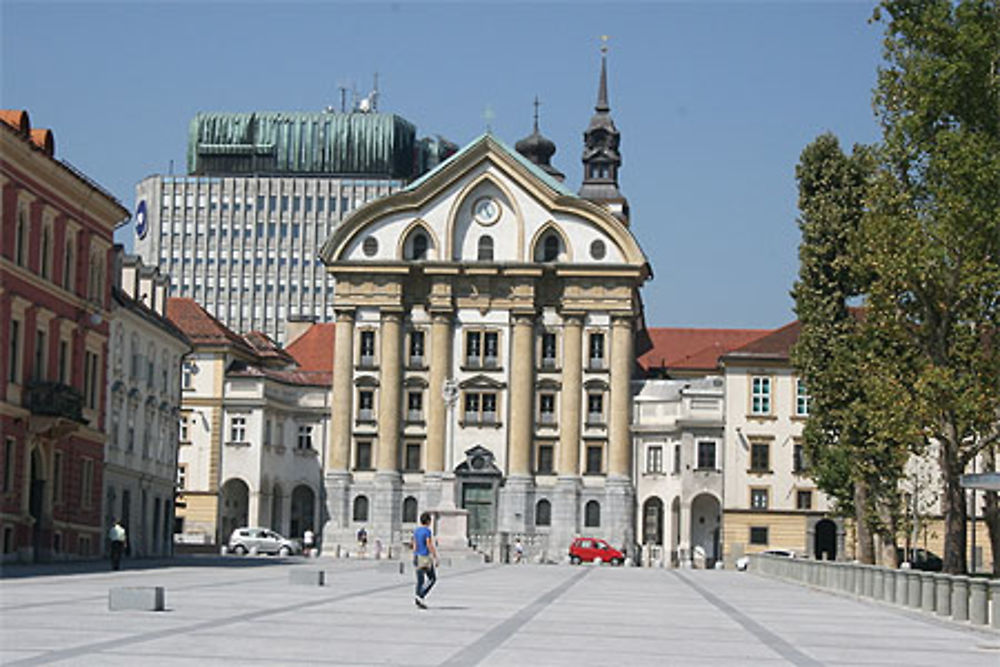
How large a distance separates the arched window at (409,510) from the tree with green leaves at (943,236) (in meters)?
70.5

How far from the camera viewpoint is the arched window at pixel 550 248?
11700 cm

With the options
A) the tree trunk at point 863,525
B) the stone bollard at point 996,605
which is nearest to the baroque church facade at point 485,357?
the tree trunk at point 863,525

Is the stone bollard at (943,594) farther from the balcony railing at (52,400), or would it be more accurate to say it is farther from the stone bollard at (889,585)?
the balcony railing at (52,400)

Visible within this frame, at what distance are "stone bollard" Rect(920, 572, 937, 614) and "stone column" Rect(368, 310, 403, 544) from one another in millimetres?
75406

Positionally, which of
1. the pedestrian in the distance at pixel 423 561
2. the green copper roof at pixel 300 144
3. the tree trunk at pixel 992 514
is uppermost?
the green copper roof at pixel 300 144

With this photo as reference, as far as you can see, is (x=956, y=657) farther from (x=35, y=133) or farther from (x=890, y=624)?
(x=35, y=133)

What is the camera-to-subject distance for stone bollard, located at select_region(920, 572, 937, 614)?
133ft

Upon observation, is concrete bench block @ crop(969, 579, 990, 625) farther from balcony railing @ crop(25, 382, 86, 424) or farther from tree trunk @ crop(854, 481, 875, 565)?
balcony railing @ crop(25, 382, 86, 424)

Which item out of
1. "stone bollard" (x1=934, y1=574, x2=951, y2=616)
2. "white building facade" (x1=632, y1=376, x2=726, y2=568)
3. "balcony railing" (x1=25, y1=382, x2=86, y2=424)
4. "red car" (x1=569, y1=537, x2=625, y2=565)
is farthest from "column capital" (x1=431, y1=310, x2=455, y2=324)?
"stone bollard" (x1=934, y1=574, x2=951, y2=616)

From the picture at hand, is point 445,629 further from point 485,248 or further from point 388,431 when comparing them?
point 485,248

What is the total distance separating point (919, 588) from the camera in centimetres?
4225

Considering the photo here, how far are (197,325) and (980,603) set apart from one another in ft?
282

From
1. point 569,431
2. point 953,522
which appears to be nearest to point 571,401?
point 569,431

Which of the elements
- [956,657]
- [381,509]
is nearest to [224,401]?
[381,509]
